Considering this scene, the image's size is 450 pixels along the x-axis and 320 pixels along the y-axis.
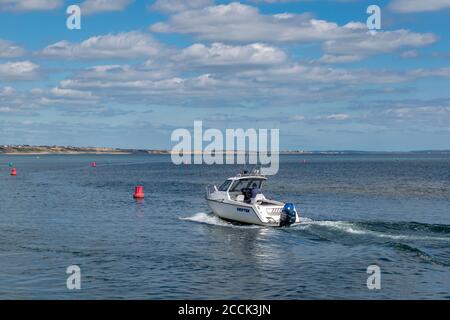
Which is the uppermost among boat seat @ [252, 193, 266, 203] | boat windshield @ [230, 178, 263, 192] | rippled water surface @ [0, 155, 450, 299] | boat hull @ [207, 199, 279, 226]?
boat windshield @ [230, 178, 263, 192]

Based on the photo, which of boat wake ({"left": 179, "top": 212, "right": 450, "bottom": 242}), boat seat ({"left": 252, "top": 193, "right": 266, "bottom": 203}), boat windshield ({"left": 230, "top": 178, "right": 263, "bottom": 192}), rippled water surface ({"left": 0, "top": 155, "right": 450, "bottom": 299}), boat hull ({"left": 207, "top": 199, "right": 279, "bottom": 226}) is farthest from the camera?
boat windshield ({"left": 230, "top": 178, "right": 263, "bottom": 192})

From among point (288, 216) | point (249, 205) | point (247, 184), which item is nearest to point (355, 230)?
point (288, 216)

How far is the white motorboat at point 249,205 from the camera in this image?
35.2 metres

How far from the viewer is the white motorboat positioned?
1387 inches

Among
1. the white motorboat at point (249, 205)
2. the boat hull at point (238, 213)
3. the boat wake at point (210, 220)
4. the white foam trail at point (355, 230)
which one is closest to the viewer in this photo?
the white foam trail at point (355, 230)

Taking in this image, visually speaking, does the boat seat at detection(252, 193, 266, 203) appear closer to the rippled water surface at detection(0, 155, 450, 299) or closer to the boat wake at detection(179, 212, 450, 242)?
the boat wake at detection(179, 212, 450, 242)

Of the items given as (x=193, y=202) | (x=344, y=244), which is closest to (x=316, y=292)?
(x=344, y=244)

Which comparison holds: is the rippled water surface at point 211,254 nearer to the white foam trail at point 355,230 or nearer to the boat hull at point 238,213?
the white foam trail at point 355,230

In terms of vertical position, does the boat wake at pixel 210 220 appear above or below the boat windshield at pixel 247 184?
below

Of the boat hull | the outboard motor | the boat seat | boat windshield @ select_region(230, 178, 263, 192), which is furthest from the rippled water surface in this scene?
boat windshield @ select_region(230, 178, 263, 192)

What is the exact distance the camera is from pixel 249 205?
36.2 metres

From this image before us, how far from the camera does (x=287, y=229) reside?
34.7 metres

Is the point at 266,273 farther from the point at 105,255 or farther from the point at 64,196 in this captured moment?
the point at 64,196

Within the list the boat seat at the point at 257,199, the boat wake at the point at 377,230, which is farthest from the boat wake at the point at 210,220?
the boat seat at the point at 257,199
